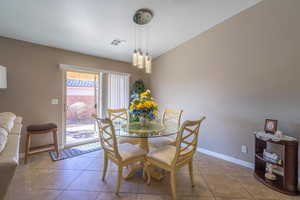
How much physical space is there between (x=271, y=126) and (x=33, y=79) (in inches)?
171

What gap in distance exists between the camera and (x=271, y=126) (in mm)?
2062

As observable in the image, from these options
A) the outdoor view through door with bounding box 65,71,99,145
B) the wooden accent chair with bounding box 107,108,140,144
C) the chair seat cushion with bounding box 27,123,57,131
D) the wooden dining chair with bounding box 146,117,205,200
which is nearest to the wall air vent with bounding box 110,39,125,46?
the outdoor view through door with bounding box 65,71,99,145

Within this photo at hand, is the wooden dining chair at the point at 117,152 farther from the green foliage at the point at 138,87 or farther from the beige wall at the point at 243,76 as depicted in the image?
the green foliage at the point at 138,87

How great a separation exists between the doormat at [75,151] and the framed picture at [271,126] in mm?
3313

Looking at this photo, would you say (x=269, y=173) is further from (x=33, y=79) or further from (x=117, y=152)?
(x=33, y=79)

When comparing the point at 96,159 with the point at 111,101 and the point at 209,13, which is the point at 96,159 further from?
the point at 209,13

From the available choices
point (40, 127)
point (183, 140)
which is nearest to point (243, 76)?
point (183, 140)

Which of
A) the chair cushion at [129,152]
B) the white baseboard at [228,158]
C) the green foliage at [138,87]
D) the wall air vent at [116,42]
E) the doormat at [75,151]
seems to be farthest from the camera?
the green foliage at [138,87]

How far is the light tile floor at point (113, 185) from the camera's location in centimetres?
175

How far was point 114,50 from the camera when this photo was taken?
11.4 ft

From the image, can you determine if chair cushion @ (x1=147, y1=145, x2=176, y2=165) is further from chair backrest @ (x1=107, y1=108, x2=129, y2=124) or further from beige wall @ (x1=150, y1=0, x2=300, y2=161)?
beige wall @ (x1=150, y1=0, x2=300, y2=161)

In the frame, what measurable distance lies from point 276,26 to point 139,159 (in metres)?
2.96

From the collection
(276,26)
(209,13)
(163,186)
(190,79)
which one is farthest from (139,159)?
A: (276,26)

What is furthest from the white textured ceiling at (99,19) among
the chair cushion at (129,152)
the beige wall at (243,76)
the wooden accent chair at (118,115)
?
the chair cushion at (129,152)
